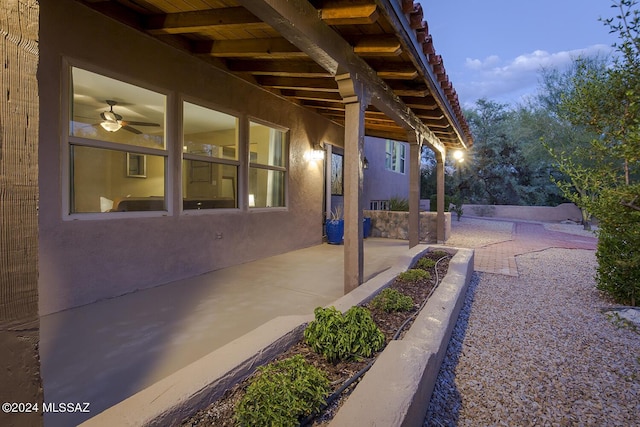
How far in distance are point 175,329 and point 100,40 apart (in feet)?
9.25

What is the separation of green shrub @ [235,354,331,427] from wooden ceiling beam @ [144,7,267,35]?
9.65ft

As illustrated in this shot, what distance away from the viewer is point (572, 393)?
197cm

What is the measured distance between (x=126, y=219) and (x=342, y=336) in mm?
2766

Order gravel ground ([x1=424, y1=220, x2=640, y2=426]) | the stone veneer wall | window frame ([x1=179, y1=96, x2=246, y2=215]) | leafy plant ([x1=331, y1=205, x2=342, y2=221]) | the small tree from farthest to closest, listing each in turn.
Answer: the stone veneer wall < leafy plant ([x1=331, y1=205, x2=342, y2=221]) < window frame ([x1=179, y1=96, x2=246, y2=215]) < the small tree < gravel ground ([x1=424, y1=220, x2=640, y2=426])

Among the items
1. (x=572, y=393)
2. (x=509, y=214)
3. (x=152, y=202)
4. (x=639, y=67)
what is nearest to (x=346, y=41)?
(x=639, y=67)

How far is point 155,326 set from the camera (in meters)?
2.71

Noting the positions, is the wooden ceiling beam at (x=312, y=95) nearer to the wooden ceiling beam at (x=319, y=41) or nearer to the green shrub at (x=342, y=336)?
the wooden ceiling beam at (x=319, y=41)

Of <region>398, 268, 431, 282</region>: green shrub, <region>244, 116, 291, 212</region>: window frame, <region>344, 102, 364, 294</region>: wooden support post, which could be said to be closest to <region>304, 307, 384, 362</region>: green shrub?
<region>344, 102, 364, 294</region>: wooden support post

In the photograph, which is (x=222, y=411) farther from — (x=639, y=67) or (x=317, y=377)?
(x=639, y=67)

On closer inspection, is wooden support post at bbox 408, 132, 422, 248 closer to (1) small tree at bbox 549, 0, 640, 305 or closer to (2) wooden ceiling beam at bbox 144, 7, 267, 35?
(1) small tree at bbox 549, 0, 640, 305

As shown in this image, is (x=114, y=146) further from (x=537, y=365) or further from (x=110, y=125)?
(x=537, y=365)

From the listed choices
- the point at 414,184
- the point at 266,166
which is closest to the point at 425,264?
the point at 414,184

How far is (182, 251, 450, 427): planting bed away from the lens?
130 centimetres

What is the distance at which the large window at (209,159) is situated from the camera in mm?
4250
